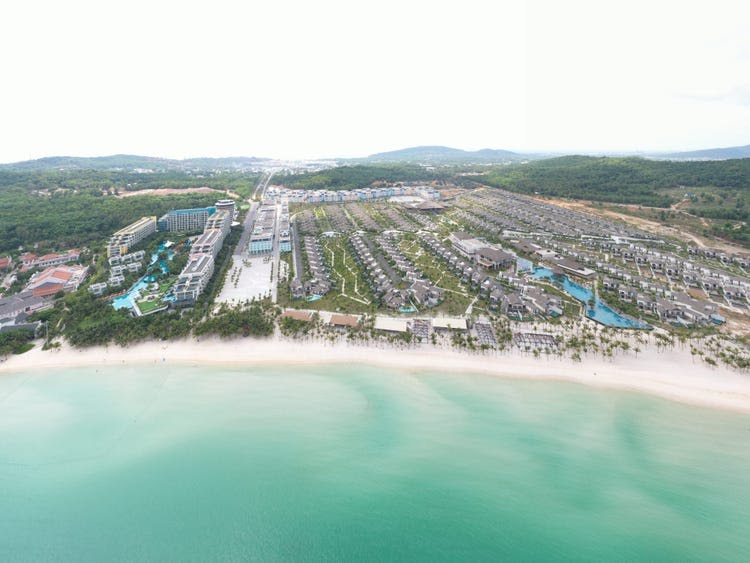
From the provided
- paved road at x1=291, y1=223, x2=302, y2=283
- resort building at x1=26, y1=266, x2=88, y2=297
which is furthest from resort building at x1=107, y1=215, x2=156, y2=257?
paved road at x1=291, y1=223, x2=302, y2=283

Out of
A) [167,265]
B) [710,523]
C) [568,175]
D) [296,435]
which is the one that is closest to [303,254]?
[167,265]

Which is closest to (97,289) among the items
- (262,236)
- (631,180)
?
(262,236)

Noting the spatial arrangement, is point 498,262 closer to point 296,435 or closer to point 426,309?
point 426,309

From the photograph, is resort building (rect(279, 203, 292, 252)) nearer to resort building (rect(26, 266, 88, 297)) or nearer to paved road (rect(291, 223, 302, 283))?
paved road (rect(291, 223, 302, 283))

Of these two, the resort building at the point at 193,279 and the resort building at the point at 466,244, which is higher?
the resort building at the point at 466,244

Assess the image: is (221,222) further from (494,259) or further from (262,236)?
(494,259)

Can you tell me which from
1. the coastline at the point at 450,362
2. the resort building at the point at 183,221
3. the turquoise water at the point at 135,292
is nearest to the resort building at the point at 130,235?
the resort building at the point at 183,221

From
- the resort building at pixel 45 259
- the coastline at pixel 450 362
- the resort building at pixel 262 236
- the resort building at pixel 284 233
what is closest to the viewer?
the coastline at pixel 450 362

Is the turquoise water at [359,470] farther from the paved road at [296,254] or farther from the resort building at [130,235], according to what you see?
the resort building at [130,235]
